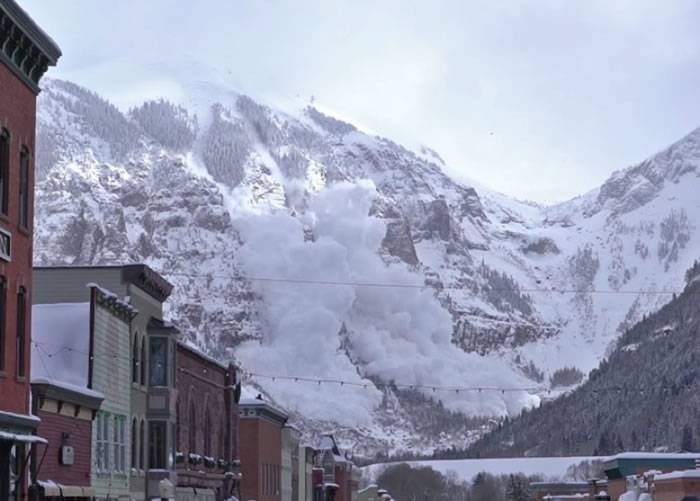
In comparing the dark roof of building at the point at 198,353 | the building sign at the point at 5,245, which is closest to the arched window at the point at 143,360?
the dark roof of building at the point at 198,353

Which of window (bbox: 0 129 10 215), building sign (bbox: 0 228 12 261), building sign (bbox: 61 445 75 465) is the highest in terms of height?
window (bbox: 0 129 10 215)

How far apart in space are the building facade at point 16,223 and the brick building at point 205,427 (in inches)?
1077

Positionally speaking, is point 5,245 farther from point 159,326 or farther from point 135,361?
point 159,326

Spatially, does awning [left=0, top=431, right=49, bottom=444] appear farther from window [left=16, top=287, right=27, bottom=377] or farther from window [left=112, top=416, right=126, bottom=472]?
window [left=112, top=416, right=126, bottom=472]

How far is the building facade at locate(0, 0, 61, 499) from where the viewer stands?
35.0 meters

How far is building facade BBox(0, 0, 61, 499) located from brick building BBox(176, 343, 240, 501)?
27.4 metres

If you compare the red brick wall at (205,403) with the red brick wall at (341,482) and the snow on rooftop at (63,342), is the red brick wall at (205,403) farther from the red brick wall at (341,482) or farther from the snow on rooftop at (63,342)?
the red brick wall at (341,482)

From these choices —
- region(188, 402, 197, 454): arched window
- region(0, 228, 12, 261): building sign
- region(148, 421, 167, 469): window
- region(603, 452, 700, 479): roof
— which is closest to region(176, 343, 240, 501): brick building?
region(188, 402, 197, 454): arched window

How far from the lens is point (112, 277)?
56062 mm

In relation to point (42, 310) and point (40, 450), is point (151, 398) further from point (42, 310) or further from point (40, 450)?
point (40, 450)

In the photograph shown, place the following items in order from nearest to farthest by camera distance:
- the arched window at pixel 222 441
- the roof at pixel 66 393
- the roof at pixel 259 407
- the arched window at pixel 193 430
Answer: the roof at pixel 66 393, the arched window at pixel 193 430, the arched window at pixel 222 441, the roof at pixel 259 407

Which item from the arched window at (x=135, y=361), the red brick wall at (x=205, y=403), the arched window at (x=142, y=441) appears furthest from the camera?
the red brick wall at (x=205, y=403)

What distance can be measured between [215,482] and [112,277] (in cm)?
2293

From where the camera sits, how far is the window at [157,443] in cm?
6012
